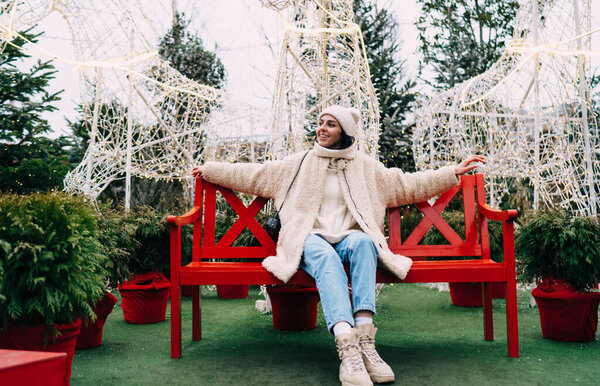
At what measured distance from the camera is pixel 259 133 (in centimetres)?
655

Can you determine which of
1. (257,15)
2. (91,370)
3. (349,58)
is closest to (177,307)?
(91,370)

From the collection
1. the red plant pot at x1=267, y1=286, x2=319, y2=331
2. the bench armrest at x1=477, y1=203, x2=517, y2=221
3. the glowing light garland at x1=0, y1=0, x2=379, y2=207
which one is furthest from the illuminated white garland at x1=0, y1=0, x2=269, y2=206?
the bench armrest at x1=477, y1=203, x2=517, y2=221

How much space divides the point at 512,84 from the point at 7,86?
7.80 metres

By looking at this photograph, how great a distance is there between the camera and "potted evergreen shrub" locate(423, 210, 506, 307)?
14.9 feet

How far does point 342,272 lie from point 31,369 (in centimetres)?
162

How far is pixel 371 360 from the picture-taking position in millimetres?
2379

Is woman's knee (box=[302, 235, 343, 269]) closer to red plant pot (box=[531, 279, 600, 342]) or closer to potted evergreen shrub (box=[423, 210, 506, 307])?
red plant pot (box=[531, 279, 600, 342])

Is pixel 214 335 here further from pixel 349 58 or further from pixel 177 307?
pixel 349 58

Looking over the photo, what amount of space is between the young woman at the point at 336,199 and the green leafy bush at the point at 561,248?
0.67 metres

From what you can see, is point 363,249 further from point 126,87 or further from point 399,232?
point 126,87

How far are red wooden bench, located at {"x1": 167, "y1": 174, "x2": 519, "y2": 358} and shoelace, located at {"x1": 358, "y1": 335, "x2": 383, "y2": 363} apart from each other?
1.40 feet

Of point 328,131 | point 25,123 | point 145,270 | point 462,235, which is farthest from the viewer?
point 25,123

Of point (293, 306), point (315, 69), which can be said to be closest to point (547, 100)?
point (315, 69)

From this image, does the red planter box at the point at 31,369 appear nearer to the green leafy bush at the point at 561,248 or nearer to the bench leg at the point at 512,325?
the bench leg at the point at 512,325
